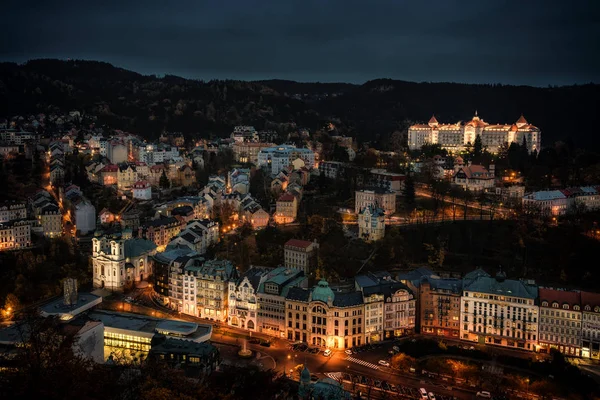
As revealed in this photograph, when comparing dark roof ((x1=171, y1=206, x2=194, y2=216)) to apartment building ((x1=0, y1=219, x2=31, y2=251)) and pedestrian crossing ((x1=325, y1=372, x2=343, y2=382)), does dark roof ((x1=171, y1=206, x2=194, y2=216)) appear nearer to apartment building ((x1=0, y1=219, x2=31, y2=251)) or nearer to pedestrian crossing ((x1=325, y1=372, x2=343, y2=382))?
apartment building ((x1=0, y1=219, x2=31, y2=251))

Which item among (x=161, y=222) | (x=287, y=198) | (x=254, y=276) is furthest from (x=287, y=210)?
(x=254, y=276)

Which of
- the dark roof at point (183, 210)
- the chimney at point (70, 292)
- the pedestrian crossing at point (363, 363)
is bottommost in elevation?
the pedestrian crossing at point (363, 363)

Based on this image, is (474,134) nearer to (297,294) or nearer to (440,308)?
(440,308)

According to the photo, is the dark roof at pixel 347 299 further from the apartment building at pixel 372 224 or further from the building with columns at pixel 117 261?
the building with columns at pixel 117 261

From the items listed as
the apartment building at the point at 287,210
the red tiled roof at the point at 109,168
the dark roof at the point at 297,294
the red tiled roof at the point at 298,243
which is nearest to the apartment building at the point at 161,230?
the apartment building at the point at 287,210

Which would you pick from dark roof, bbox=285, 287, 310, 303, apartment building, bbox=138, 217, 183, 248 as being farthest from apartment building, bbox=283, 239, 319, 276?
apartment building, bbox=138, 217, 183, 248

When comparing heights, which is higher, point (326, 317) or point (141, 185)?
point (141, 185)
